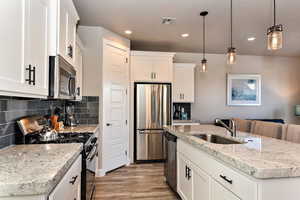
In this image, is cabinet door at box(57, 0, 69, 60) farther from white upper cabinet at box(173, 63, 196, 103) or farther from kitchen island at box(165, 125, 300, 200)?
white upper cabinet at box(173, 63, 196, 103)

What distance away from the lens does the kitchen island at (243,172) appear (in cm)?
114

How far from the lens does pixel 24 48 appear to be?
50.9 inches

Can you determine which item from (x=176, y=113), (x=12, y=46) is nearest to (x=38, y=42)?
(x=12, y=46)

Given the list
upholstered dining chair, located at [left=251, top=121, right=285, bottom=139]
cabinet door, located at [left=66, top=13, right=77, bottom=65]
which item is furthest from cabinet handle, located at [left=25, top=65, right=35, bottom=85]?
upholstered dining chair, located at [left=251, top=121, right=285, bottom=139]

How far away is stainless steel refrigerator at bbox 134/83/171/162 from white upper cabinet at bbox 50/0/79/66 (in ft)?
7.25

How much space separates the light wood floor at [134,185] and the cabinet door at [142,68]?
193 cm

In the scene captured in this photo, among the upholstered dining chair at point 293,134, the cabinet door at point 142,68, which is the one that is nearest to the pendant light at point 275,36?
the upholstered dining chair at point 293,134

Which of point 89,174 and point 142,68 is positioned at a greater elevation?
point 142,68

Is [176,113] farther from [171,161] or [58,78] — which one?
[58,78]

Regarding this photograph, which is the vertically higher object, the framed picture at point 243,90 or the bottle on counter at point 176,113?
the framed picture at point 243,90

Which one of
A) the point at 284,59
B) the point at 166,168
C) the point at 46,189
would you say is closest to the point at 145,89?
the point at 166,168

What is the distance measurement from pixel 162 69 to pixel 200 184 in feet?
9.94

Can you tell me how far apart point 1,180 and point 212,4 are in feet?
10.1

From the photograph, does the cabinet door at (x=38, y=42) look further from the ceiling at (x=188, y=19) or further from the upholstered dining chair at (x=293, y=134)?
the upholstered dining chair at (x=293, y=134)
